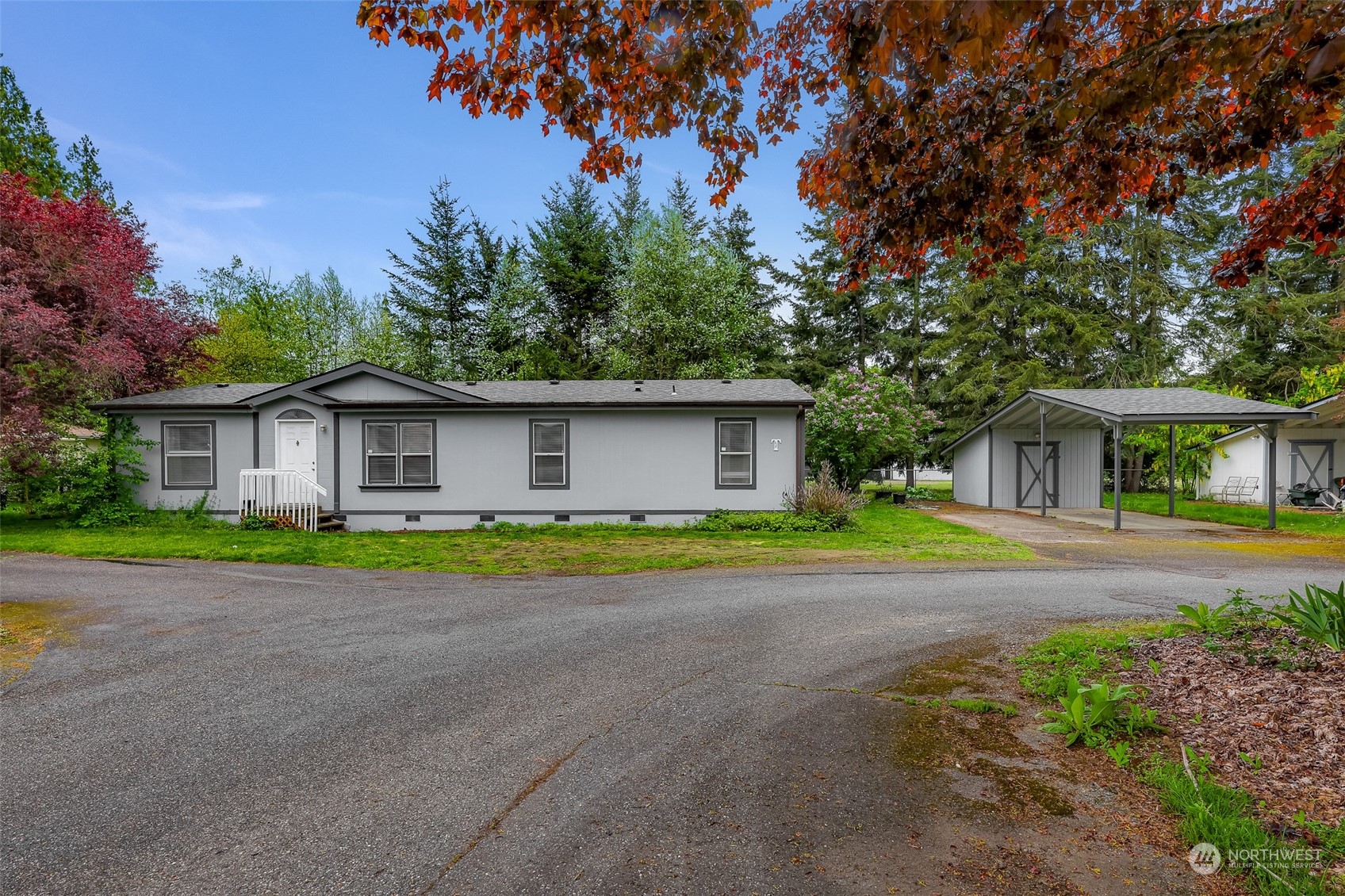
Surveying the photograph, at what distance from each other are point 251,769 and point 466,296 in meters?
26.3

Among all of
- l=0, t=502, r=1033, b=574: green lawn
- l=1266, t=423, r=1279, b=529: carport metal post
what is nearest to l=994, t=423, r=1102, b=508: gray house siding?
l=1266, t=423, r=1279, b=529: carport metal post

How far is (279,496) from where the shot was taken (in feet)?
43.8

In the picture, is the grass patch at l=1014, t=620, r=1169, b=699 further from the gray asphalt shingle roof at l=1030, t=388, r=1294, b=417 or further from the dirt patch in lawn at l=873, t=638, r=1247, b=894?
the gray asphalt shingle roof at l=1030, t=388, r=1294, b=417

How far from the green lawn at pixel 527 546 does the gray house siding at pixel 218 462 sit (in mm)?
1137

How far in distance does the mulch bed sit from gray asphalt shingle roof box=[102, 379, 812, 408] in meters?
9.89

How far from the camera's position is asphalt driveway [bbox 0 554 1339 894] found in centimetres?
232

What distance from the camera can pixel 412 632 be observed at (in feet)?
18.5

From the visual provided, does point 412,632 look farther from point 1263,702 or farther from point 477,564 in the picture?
point 1263,702

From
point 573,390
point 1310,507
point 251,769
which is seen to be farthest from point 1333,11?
point 1310,507

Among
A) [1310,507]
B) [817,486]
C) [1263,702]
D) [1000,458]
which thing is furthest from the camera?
[1000,458]

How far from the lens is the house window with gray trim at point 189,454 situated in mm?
14227

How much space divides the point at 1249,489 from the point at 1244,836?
23.8 m

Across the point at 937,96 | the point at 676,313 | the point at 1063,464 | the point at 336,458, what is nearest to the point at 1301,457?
the point at 1063,464

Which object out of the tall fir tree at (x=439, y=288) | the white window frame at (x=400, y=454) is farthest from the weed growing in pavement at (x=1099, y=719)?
the tall fir tree at (x=439, y=288)
